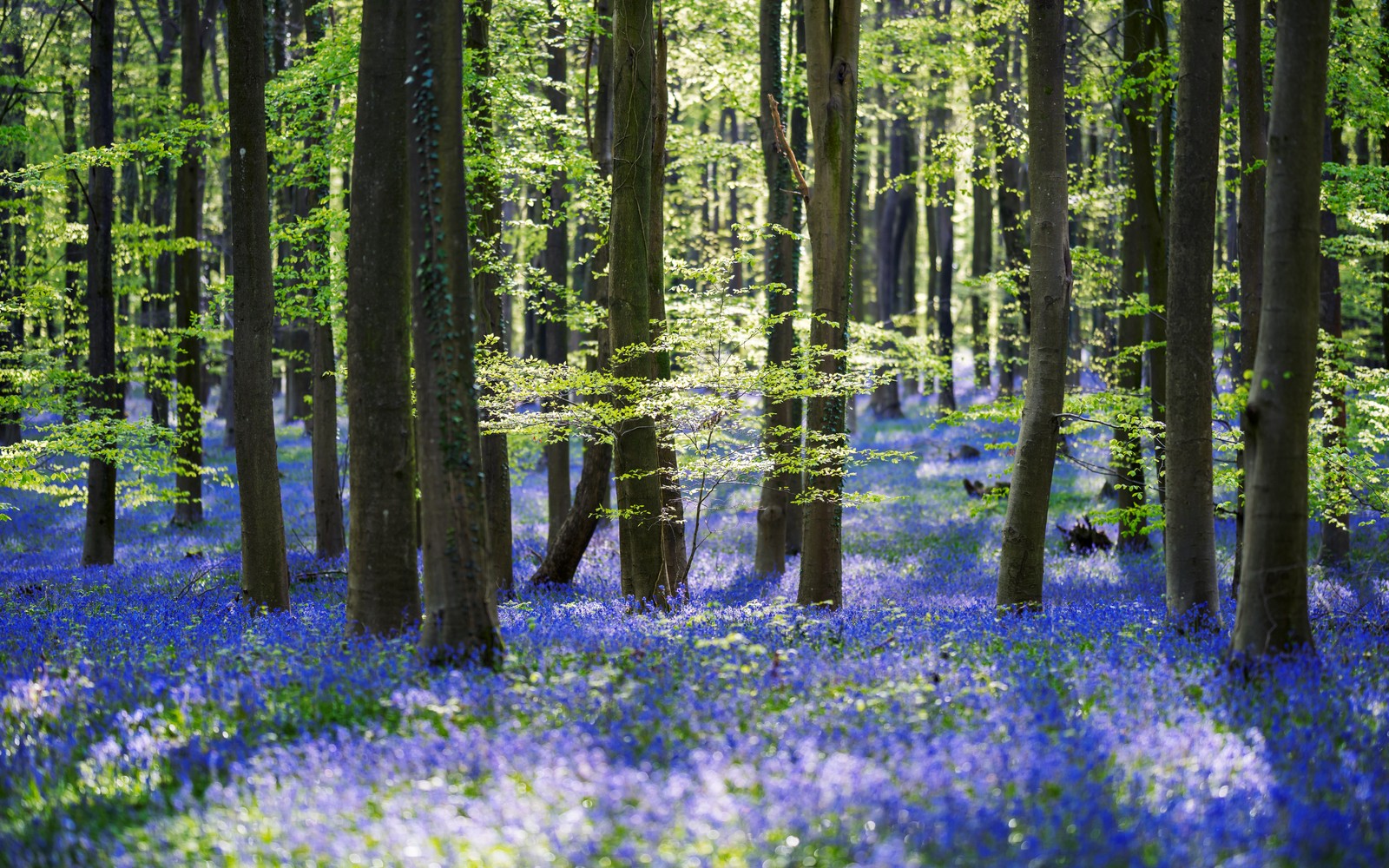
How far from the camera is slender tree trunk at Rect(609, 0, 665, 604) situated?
1034 centimetres

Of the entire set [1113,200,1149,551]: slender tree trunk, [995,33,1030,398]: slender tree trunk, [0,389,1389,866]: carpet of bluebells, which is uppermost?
[995,33,1030,398]: slender tree trunk

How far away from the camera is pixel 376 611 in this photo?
7285 millimetres

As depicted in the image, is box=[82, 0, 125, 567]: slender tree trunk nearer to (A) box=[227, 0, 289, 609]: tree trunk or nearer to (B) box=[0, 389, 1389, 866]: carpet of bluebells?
(A) box=[227, 0, 289, 609]: tree trunk

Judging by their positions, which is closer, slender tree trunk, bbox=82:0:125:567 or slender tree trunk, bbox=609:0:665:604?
slender tree trunk, bbox=609:0:665:604

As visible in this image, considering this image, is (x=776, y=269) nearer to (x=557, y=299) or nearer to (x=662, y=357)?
(x=662, y=357)

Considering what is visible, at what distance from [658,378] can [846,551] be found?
846 centimetres

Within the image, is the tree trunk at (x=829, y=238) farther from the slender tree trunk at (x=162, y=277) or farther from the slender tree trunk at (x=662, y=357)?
the slender tree trunk at (x=162, y=277)

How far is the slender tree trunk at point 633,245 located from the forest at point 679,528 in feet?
0.17

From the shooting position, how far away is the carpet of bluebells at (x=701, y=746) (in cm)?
362

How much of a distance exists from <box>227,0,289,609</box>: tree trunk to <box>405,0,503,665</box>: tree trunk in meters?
4.10

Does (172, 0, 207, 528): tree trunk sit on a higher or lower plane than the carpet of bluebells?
higher

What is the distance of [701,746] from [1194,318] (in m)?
6.03

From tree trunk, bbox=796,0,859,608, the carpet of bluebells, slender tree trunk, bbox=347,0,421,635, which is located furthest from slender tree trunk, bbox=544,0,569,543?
the carpet of bluebells

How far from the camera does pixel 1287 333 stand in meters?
5.85
